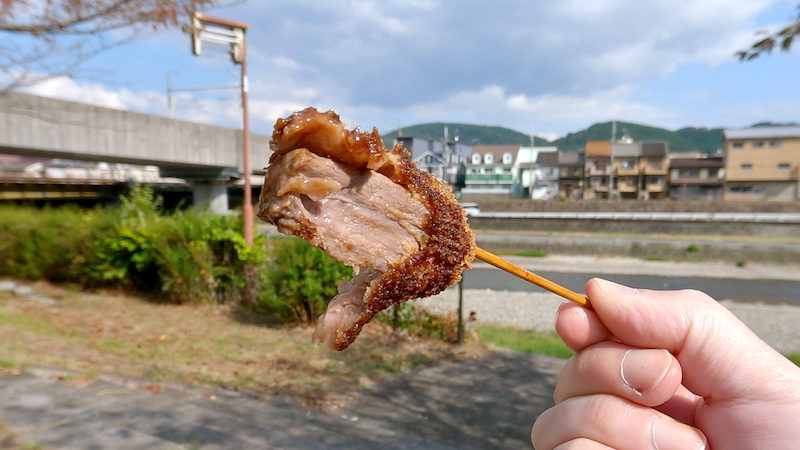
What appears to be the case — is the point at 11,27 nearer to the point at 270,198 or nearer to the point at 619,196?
the point at 270,198

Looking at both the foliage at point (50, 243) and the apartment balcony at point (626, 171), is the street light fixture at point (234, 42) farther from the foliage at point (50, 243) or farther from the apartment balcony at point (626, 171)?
the apartment balcony at point (626, 171)

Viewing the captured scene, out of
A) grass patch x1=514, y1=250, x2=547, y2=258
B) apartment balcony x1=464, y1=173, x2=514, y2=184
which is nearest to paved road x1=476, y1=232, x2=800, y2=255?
grass patch x1=514, y1=250, x2=547, y2=258

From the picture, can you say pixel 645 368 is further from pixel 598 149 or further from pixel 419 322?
pixel 598 149

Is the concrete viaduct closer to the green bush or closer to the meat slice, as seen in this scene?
the green bush

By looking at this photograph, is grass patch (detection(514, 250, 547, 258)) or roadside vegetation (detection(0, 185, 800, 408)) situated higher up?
roadside vegetation (detection(0, 185, 800, 408))

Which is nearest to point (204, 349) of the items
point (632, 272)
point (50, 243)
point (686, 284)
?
point (50, 243)

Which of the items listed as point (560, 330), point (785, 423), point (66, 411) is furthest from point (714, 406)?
point (66, 411)
